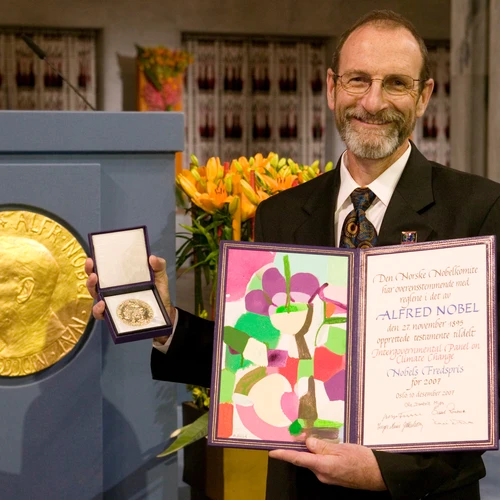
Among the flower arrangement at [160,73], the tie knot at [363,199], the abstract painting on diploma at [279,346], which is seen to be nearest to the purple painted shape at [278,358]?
the abstract painting on diploma at [279,346]

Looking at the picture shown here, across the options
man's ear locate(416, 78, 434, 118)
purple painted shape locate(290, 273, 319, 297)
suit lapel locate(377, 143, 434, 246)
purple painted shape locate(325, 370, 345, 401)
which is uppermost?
man's ear locate(416, 78, 434, 118)

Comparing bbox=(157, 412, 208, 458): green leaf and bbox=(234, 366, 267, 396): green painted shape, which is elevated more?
bbox=(234, 366, 267, 396): green painted shape

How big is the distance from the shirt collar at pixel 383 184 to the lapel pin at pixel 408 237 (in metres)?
0.08

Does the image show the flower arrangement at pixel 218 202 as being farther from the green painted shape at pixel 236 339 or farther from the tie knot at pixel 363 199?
the green painted shape at pixel 236 339

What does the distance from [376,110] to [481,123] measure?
3.82 m

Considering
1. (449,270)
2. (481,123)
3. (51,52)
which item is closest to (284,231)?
(449,270)

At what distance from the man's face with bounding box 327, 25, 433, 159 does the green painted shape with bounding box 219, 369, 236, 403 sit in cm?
45

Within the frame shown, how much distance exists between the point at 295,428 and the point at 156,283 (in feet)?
1.51

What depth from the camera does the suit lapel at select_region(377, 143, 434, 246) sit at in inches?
59.1

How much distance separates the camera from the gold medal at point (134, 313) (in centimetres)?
Result: 159

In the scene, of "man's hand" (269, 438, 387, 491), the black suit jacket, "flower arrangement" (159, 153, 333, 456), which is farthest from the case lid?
"flower arrangement" (159, 153, 333, 456)

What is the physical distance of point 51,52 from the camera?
9.09m
